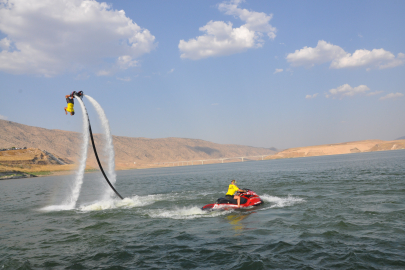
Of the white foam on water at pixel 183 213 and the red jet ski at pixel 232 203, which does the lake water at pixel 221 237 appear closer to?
the white foam on water at pixel 183 213

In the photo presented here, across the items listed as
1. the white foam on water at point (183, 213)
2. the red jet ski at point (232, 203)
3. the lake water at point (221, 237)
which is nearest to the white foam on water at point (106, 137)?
the lake water at point (221, 237)

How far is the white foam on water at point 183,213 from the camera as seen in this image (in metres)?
17.9

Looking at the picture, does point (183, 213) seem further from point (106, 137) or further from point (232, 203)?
point (106, 137)

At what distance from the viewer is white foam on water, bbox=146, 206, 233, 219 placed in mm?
17878

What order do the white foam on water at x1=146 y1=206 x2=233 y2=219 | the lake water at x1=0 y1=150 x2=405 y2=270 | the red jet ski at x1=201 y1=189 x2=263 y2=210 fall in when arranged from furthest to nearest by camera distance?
the red jet ski at x1=201 y1=189 x2=263 y2=210 → the white foam on water at x1=146 y1=206 x2=233 y2=219 → the lake water at x1=0 y1=150 x2=405 y2=270

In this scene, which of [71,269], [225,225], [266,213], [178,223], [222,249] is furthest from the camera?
[266,213]

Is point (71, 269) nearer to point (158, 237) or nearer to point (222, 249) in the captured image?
point (158, 237)

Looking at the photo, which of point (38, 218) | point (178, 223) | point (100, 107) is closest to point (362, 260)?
point (178, 223)

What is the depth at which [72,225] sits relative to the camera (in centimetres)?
1689

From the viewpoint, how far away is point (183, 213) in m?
18.9

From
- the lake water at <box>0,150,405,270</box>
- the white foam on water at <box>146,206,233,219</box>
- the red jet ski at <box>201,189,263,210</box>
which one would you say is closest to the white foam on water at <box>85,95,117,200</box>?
the lake water at <box>0,150,405,270</box>

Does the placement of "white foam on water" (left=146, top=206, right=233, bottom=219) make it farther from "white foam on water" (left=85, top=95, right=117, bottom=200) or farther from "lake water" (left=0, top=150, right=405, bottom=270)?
"white foam on water" (left=85, top=95, right=117, bottom=200)

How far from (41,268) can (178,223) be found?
7.46 m

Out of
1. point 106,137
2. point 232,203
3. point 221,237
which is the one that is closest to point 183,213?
point 232,203
